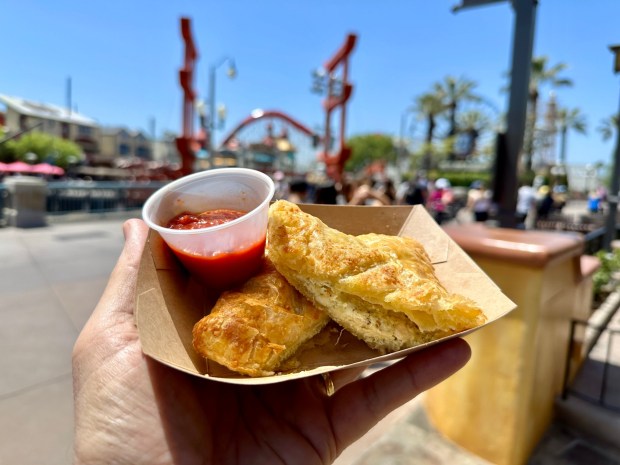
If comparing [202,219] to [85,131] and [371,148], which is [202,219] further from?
[85,131]

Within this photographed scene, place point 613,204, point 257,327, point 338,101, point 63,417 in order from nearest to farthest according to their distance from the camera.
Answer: point 257,327, point 63,417, point 613,204, point 338,101

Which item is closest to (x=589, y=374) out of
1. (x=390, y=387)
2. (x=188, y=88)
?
(x=390, y=387)

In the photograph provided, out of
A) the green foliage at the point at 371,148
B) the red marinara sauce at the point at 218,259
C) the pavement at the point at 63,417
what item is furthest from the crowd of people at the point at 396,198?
the green foliage at the point at 371,148

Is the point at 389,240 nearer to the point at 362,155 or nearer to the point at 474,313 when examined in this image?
the point at 474,313

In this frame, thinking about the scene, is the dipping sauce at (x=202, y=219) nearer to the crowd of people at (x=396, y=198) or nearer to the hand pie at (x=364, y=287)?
the hand pie at (x=364, y=287)

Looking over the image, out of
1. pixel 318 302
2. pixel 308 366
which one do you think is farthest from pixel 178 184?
pixel 308 366

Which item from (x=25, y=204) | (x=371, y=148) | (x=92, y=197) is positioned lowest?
(x=25, y=204)
